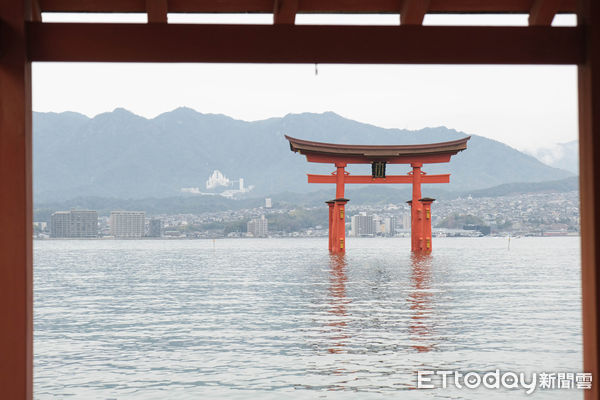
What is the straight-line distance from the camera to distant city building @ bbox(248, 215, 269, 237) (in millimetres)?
96188

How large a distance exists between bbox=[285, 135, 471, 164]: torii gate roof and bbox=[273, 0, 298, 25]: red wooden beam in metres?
20.1

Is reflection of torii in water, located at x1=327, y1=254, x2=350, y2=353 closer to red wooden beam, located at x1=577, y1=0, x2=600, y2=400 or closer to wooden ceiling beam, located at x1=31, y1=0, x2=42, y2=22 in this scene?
red wooden beam, located at x1=577, y1=0, x2=600, y2=400

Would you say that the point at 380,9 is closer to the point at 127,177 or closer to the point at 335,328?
the point at 335,328

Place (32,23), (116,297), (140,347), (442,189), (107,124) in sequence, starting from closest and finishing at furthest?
(32,23), (140,347), (116,297), (442,189), (107,124)

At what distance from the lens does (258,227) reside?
316 ft

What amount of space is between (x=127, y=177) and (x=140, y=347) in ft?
352

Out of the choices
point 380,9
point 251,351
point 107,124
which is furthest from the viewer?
point 107,124

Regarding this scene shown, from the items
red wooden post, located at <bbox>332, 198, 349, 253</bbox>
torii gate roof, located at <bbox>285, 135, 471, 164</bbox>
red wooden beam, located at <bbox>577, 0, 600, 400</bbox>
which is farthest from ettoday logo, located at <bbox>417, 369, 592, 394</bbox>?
red wooden post, located at <bbox>332, 198, 349, 253</bbox>

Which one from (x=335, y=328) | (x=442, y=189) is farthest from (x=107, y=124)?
(x=335, y=328)

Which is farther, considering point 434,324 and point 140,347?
point 434,324

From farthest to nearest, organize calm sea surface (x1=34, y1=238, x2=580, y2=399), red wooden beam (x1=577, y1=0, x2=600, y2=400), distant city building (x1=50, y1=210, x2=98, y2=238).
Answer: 1. distant city building (x1=50, y1=210, x2=98, y2=238)
2. calm sea surface (x1=34, y1=238, x2=580, y2=399)
3. red wooden beam (x1=577, y1=0, x2=600, y2=400)

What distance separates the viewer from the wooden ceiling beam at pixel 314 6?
10.2 feet

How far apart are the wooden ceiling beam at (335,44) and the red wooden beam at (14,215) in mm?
300

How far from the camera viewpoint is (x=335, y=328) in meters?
9.85
